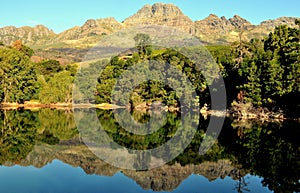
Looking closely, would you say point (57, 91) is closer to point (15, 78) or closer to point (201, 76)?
point (15, 78)

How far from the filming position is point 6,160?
66.4ft

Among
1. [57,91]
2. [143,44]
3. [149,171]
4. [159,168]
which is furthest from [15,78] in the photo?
[149,171]

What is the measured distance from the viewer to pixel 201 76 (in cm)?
6134

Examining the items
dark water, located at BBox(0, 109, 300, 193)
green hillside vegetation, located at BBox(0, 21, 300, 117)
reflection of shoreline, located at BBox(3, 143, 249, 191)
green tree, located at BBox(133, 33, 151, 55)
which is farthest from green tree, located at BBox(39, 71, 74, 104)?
reflection of shoreline, located at BBox(3, 143, 249, 191)

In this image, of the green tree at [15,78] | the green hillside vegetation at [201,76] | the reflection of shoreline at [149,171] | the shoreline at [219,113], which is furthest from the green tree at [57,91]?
the reflection of shoreline at [149,171]

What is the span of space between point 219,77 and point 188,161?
40241 mm

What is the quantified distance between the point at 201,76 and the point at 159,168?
4357 centimetres

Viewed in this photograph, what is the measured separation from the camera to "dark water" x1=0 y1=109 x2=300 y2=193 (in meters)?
15.6

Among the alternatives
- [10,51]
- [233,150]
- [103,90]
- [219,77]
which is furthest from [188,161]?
[10,51]

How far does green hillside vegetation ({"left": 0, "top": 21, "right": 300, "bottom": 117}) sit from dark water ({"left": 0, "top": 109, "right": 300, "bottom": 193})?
690 inches

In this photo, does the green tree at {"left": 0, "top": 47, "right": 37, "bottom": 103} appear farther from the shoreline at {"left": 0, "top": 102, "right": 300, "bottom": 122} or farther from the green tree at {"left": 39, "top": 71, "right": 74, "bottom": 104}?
the green tree at {"left": 39, "top": 71, "right": 74, "bottom": 104}

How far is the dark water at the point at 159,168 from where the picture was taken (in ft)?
51.1

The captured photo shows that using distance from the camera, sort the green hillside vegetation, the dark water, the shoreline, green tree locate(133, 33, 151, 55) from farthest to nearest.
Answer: green tree locate(133, 33, 151, 55)
the shoreline
the green hillside vegetation
the dark water

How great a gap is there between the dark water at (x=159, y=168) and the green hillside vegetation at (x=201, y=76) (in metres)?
17.5
